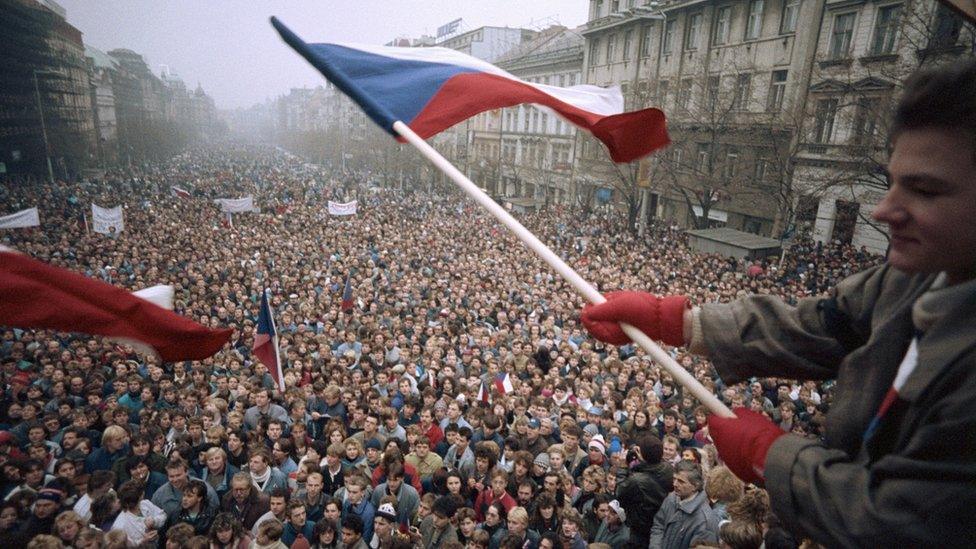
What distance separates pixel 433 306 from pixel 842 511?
12756mm

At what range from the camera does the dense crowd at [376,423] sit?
15.2 ft

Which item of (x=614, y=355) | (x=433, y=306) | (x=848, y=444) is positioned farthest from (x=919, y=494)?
(x=433, y=306)

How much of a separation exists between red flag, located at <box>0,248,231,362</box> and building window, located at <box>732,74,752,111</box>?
27.9 metres

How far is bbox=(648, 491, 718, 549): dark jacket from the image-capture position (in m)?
3.91

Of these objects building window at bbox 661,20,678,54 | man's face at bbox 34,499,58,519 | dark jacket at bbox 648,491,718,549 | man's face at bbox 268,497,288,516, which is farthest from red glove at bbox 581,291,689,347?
building window at bbox 661,20,678,54

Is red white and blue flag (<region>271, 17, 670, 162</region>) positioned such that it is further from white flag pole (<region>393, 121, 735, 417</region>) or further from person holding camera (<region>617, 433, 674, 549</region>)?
person holding camera (<region>617, 433, 674, 549</region>)

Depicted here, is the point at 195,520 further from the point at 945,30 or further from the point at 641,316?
the point at 945,30

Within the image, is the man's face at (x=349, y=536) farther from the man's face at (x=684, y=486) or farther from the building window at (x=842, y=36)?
the building window at (x=842, y=36)

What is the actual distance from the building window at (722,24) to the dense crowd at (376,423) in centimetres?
1843

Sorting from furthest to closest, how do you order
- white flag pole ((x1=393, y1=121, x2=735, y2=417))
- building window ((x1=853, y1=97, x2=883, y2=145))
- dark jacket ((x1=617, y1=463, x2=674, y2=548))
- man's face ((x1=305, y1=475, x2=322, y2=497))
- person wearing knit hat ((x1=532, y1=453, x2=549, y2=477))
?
building window ((x1=853, y1=97, x2=883, y2=145)) → person wearing knit hat ((x1=532, y1=453, x2=549, y2=477)) → man's face ((x1=305, y1=475, x2=322, y2=497)) → dark jacket ((x1=617, y1=463, x2=674, y2=548)) → white flag pole ((x1=393, y1=121, x2=735, y2=417))

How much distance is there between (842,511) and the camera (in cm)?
118

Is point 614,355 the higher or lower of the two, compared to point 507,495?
lower

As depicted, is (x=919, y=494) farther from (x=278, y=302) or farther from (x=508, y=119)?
(x=508, y=119)

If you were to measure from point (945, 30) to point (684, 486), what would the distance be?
2196 centimetres
